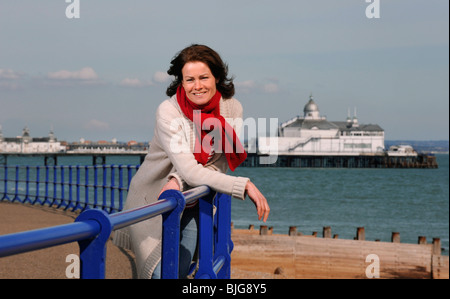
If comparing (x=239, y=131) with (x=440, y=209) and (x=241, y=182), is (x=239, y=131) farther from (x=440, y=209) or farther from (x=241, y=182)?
(x=440, y=209)

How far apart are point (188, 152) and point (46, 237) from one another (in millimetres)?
1713

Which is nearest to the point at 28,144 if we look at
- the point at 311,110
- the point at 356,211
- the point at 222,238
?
the point at 311,110

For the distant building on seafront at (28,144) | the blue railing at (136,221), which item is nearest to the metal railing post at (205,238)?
the blue railing at (136,221)

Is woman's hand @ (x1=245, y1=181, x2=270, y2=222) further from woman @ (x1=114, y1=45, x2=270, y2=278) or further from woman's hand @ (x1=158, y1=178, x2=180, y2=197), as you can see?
woman's hand @ (x1=158, y1=178, x2=180, y2=197)

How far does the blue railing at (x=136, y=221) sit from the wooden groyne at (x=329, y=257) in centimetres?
820

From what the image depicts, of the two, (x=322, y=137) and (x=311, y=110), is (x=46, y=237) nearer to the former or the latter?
(x=322, y=137)

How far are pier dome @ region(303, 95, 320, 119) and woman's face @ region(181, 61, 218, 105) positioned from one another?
137670 millimetres

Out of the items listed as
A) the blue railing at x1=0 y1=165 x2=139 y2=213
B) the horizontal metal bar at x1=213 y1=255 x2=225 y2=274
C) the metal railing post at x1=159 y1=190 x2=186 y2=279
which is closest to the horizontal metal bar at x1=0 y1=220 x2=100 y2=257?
the metal railing post at x1=159 y1=190 x2=186 y2=279

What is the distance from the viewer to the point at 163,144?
10.1ft

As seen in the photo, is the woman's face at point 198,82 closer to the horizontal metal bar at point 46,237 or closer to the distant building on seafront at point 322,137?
the horizontal metal bar at point 46,237

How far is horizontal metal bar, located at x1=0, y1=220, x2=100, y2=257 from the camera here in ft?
4.09
